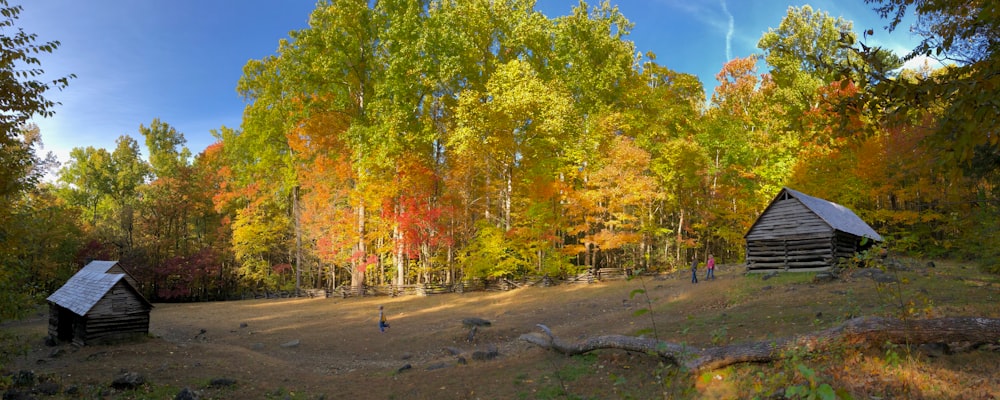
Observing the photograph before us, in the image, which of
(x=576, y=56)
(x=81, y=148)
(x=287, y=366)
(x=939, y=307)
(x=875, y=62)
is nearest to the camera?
(x=875, y=62)

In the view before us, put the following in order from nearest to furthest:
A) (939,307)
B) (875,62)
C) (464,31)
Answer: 1. (875,62)
2. (939,307)
3. (464,31)

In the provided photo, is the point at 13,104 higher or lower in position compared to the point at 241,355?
higher

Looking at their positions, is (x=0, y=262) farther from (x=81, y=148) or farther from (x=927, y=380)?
(x=81, y=148)

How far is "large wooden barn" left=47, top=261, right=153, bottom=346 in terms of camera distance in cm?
1673

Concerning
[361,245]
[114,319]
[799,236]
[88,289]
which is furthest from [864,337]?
[361,245]

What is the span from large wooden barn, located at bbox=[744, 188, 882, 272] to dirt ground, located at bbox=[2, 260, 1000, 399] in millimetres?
3585

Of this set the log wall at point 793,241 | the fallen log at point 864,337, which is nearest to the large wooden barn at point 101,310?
the fallen log at point 864,337

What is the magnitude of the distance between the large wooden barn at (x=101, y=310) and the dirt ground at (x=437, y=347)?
627 millimetres

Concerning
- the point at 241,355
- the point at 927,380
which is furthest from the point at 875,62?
the point at 241,355

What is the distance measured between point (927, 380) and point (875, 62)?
4921 mm

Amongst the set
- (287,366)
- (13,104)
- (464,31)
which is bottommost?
(287,366)

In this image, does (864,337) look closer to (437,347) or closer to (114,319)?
(437,347)

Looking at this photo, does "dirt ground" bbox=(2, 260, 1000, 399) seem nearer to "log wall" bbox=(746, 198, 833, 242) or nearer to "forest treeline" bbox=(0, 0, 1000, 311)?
"log wall" bbox=(746, 198, 833, 242)

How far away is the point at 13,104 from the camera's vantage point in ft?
28.4
